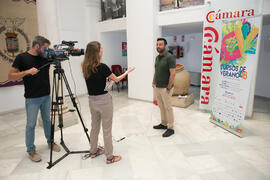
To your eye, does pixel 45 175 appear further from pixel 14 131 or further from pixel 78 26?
pixel 78 26

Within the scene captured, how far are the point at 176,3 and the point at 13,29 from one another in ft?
13.3

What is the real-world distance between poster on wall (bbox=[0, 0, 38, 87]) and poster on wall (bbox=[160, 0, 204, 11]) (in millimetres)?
3342

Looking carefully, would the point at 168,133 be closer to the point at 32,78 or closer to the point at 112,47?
the point at 32,78

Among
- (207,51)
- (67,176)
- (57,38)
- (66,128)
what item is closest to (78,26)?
(57,38)

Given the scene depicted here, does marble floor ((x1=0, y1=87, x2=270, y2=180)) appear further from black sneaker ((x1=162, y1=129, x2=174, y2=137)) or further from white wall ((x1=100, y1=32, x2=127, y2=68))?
white wall ((x1=100, y1=32, x2=127, y2=68))

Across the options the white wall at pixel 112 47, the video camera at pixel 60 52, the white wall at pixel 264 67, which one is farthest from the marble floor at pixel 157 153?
the white wall at pixel 112 47

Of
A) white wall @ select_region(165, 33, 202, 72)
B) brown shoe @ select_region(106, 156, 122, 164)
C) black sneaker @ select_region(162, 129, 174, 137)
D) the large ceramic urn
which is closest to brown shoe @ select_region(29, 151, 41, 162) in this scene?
brown shoe @ select_region(106, 156, 122, 164)

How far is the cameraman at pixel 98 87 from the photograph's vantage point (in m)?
2.08

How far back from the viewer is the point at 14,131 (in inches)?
142

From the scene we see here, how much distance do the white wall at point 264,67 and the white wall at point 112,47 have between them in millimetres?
4829

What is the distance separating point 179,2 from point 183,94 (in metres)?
2.35

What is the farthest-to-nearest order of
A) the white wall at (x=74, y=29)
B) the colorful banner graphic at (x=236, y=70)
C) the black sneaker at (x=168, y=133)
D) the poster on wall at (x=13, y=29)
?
the white wall at (x=74, y=29)
the poster on wall at (x=13, y=29)
the black sneaker at (x=168, y=133)
the colorful banner graphic at (x=236, y=70)

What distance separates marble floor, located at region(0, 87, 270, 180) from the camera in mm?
2258

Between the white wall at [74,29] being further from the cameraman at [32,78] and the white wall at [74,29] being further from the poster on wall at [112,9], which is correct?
the cameraman at [32,78]
